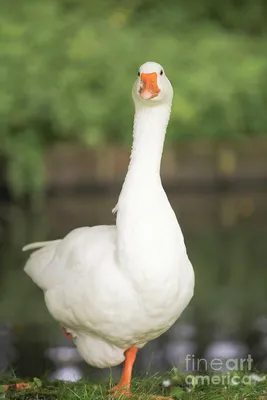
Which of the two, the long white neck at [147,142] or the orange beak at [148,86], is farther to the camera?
the long white neck at [147,142]

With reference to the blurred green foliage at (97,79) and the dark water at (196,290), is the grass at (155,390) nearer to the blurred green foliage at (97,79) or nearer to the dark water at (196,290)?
the dark water at (196,290)

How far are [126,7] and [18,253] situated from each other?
21.0 feet

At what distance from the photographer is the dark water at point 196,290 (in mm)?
4352

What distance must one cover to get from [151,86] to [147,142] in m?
0.21

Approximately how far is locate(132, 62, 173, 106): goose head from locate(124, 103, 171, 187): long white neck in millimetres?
41

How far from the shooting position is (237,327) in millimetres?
4828

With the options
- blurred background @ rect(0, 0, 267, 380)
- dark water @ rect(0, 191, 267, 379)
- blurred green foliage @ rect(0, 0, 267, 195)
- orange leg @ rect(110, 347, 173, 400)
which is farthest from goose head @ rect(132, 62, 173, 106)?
blurred green foliage @ rect(0, 0, 267, 195)

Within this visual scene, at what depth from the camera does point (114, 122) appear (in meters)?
9.82

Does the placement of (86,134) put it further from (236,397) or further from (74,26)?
(236,397)

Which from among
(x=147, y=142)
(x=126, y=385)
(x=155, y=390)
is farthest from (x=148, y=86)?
(x=155, y=390)

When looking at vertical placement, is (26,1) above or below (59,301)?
above

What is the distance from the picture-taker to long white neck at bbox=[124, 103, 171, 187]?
2795 millimetres

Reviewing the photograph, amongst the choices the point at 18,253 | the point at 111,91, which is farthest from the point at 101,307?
the point at 111,91

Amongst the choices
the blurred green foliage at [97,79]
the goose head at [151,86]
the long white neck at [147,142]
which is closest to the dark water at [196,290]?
the blurred green foliage at [97,79]
